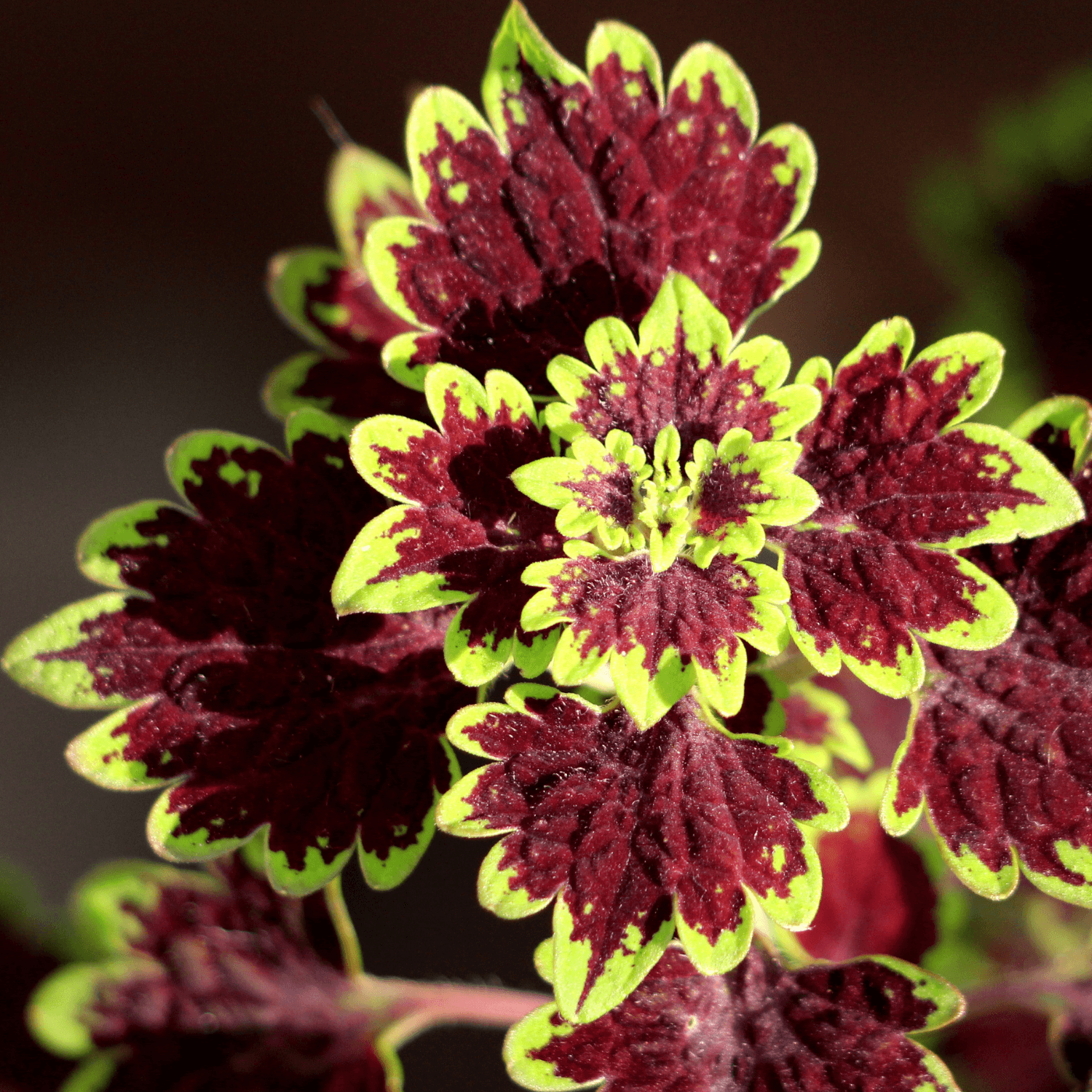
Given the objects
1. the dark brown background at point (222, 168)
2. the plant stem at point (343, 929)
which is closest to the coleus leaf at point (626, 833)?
the plant stem at point (343, 929)

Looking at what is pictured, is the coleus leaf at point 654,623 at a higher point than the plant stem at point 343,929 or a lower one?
higher

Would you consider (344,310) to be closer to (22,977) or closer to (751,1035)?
(751,1035)

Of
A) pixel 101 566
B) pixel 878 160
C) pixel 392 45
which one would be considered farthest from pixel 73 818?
pixel 878 160

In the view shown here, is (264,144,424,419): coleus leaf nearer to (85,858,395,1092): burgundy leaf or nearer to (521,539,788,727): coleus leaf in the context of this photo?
(521,539,788,727): coleus leaf

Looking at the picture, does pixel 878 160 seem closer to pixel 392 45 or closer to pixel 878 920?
pixel 392 45

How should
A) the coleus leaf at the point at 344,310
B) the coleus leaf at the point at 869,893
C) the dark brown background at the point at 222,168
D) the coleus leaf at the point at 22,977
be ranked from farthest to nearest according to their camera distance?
the dark brown background at the point at 222,168 < the coleus leaf at the point at 22,977 < the coleus leaf at the point at 869,893 < the coleus leaf at the point at 344,310

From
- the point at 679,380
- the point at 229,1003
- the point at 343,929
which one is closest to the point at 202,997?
the point at 229,1003

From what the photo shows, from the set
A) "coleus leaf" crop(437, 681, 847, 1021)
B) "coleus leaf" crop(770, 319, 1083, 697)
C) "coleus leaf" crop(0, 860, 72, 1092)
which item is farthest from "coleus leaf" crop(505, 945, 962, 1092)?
"coleus leaf" crop(0, 860, 72, 1092)

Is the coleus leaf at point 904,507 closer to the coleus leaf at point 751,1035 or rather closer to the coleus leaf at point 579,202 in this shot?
the coleus leaf at point 579,202
